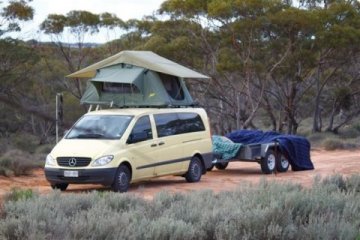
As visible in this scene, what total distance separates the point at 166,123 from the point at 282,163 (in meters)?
5.44

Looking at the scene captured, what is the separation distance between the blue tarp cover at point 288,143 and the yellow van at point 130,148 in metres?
2.96

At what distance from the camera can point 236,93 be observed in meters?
38.2

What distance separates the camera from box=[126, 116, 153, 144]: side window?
15312mm

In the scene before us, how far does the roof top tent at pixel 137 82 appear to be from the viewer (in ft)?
56.5

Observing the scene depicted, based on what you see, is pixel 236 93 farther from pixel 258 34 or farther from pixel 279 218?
pixel 279 218

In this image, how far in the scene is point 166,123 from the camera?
1639 centimetres

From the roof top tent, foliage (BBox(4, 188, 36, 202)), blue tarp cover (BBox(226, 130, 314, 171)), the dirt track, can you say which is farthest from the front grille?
blue tarp cover (BBox(226, 130, 314, 171))

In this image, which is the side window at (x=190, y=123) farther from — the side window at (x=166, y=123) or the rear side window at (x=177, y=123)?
the side window at (x=166, y=123)

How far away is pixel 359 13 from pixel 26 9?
1680 cm

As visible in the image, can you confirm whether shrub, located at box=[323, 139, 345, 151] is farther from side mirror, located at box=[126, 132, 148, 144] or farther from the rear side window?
side mirror, located at box=[126, 132, 148, 144]

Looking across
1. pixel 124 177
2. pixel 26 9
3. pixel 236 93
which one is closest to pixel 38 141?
pixel 26 9

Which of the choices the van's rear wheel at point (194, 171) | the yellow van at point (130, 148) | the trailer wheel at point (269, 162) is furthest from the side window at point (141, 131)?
the trailer wheel at point (269, 162)

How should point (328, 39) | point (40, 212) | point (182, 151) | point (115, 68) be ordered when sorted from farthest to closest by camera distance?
point (328, 39) → point (115, 68) → point (182, 151) → point (40, 212)

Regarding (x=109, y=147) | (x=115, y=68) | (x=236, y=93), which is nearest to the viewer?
(x=109, y=147)
